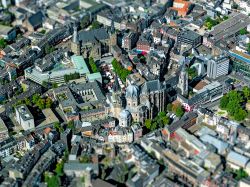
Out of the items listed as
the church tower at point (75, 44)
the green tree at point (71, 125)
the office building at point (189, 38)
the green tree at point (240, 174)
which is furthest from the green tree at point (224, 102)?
the church tower at point (75, 44)

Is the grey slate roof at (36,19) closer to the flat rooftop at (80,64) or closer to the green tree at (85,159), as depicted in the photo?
the flat rooftop at (80,64)

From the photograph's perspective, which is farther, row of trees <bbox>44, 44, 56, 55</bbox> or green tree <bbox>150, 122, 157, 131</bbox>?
row of trees <bbox>44, 44, 56, 55</bbox>

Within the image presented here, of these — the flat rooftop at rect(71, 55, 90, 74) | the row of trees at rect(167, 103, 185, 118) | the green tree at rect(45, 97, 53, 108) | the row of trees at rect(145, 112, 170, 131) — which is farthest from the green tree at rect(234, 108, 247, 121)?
the green tree at rect(45, 97, 53, 108)

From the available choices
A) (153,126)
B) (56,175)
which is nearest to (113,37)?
(153,126)

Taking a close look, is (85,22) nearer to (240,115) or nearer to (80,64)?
(80,64)

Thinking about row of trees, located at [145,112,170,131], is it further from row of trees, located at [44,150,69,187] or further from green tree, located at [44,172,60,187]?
green tree, located at [44,172,60,187]

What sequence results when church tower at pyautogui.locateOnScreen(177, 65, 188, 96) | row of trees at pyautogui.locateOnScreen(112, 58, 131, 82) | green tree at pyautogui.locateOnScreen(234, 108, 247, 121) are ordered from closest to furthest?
green tree at pyautogui.locateOnScreen(234, 108, 247, 121) → church tower at pyautogui.locateOnScreen(177, 65, 188, 96) → row of trees at pyautogui.locateOnScreen(112, 58, 131, 82)
